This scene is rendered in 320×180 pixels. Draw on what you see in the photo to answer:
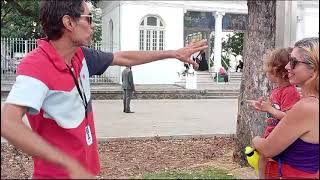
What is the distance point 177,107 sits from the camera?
18.7 m

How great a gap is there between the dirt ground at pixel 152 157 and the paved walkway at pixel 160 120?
91cm

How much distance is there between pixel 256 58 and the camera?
722cm

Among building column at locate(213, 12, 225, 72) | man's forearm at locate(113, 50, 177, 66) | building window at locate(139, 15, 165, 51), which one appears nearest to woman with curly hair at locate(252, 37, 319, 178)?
man's forearm at locate(113, 50, 177, 66)

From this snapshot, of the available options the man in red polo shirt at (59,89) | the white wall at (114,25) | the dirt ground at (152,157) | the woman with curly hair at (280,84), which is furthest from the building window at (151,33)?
the man in red polo shirt at (59,89)

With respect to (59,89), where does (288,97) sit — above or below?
below

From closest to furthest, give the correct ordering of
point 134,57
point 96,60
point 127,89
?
1. point 96,60
2. point 134,57
3. point 127,89

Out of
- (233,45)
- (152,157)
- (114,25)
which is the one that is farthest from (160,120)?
(233,45)

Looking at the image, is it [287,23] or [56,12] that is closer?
[56,12]

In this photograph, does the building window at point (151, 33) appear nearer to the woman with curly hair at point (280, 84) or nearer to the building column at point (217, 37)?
the building column at point (217, 37)

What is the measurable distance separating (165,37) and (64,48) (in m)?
25.6

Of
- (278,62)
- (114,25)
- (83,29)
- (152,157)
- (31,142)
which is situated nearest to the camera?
(31,142)

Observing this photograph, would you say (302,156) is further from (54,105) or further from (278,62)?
(278,62)

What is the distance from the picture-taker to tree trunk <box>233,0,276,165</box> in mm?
7133

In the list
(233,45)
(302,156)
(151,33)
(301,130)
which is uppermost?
(151,33)
